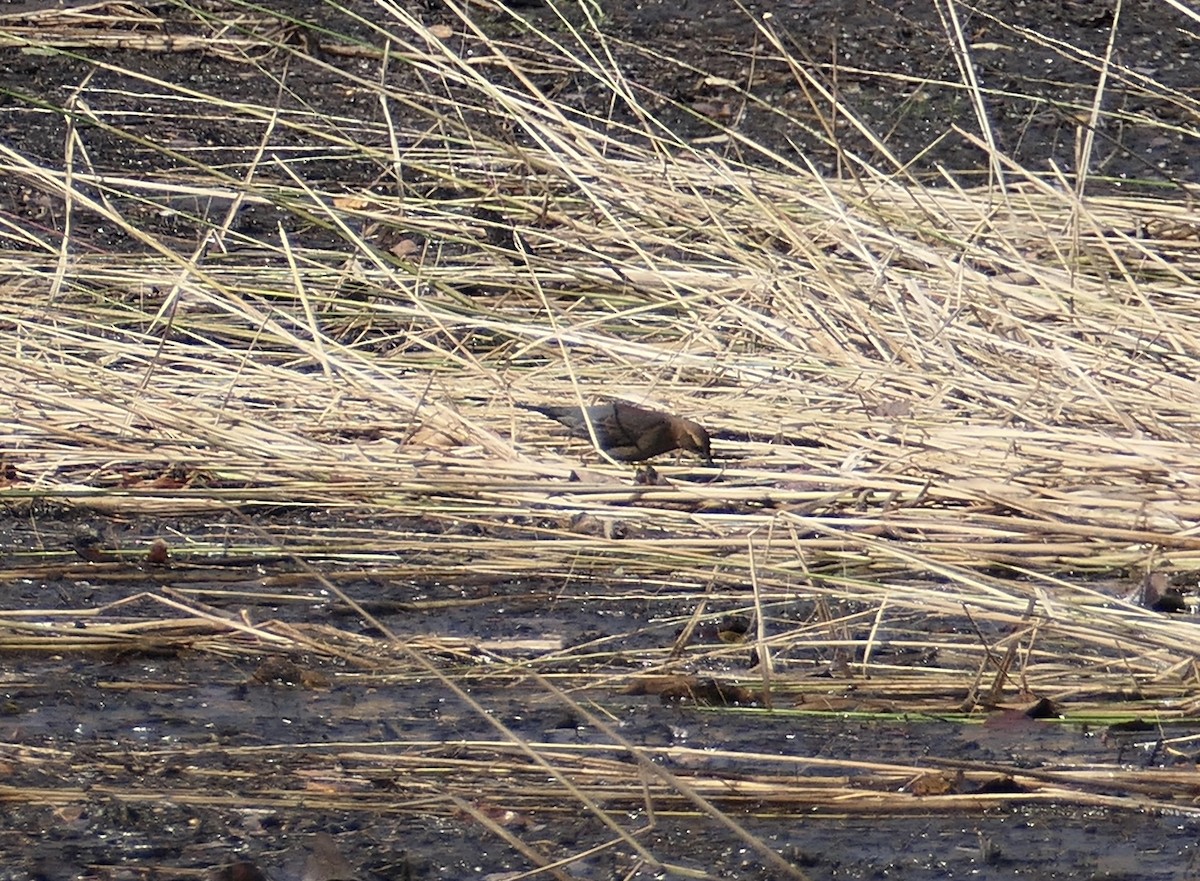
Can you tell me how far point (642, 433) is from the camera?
348cm

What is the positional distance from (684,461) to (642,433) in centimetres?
10

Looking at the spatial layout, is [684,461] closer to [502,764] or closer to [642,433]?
[642,433]

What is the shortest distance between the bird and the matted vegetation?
0.23 ft

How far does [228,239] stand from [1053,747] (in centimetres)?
345

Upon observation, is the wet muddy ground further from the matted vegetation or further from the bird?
the bird

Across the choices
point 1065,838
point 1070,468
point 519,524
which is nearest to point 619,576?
point 519,524

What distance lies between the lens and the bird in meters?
3.47

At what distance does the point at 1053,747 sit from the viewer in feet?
7.93

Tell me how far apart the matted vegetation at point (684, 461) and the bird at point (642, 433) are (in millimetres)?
71

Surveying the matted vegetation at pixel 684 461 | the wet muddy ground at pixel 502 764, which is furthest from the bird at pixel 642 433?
the wet muddy ground at pixel 502 764

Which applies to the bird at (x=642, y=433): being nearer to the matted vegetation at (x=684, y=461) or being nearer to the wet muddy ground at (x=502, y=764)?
the matted vegetation at (x=684, y=461)

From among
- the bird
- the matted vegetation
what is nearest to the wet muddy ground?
the matted vegetation

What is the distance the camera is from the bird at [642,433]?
3.47m

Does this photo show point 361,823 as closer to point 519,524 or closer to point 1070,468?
point 519,524
